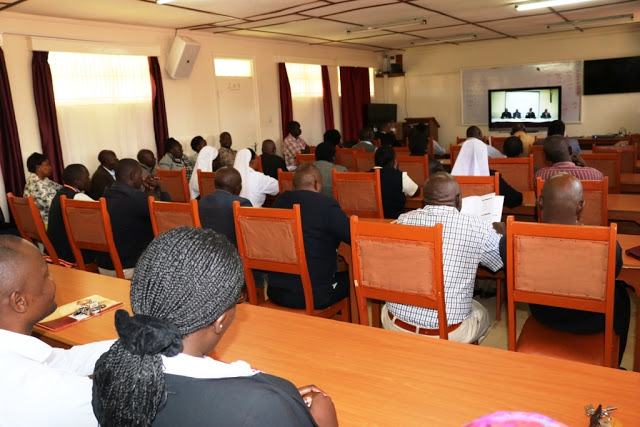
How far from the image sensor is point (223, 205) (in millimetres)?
3301

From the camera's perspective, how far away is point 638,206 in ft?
11.8

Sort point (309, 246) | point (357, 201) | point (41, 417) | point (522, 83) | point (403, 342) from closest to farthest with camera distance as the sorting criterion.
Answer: point (41, 417), point (403, 342), point (309, 246), point (357, 201), point (522, 83)

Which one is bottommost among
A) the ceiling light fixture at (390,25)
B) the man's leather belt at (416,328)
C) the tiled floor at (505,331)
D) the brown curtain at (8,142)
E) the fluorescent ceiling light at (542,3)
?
the tiled floor at (505,331)

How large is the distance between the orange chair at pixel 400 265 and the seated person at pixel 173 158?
540 cm

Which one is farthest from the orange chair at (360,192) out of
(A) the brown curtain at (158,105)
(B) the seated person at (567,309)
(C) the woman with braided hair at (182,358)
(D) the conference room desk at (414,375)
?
(A) the brown curtain at (158,105)

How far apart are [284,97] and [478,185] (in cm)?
643

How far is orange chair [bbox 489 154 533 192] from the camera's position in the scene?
4570 mm

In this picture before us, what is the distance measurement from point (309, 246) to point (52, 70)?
5097 millimetres

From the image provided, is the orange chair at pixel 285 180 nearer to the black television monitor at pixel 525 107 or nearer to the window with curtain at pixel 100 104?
the window with curtain at pixel 100 104

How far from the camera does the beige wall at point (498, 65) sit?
10289mm

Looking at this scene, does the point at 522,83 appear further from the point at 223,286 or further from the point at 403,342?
the point at 223,286

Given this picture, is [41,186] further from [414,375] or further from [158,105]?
[414,375]

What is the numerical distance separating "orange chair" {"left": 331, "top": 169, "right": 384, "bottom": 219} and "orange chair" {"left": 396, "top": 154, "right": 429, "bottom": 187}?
1.26 metres

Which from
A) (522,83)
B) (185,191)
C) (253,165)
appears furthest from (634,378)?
(522,83)
